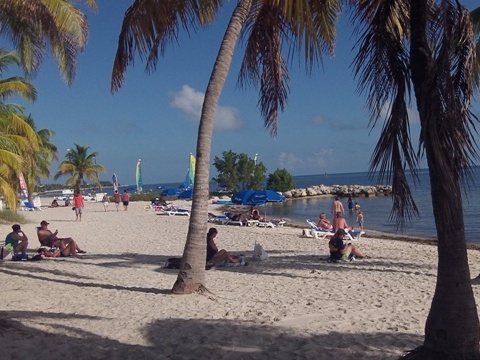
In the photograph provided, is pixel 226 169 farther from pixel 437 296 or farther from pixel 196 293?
pixel 437 296

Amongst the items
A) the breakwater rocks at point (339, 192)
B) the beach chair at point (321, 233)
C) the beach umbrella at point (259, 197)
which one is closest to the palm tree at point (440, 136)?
the beach chair at point (321, 233)

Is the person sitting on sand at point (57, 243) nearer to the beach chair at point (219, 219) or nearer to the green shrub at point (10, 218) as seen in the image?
the beach chair at point (219, 219)

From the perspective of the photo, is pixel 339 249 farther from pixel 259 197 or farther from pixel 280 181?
pixel 280 181

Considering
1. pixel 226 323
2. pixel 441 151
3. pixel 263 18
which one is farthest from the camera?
pixel 263 18

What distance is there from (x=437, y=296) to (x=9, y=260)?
1084 centimetres

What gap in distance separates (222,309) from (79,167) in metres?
46.4

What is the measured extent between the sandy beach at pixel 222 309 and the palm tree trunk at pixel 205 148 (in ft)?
1.82

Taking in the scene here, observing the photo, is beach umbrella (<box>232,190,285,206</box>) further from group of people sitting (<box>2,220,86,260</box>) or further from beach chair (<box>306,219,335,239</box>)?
group of people sitting (<box>2,220,86,260</box>)

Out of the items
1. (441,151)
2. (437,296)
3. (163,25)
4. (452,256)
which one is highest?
(163,25)

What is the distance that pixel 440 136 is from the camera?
354 centimetres

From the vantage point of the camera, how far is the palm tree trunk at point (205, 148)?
7598 millimetres

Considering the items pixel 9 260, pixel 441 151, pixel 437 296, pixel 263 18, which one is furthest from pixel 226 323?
pixel 9 260

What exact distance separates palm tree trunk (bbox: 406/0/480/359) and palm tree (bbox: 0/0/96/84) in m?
6.76

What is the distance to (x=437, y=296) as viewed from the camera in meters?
3.75
